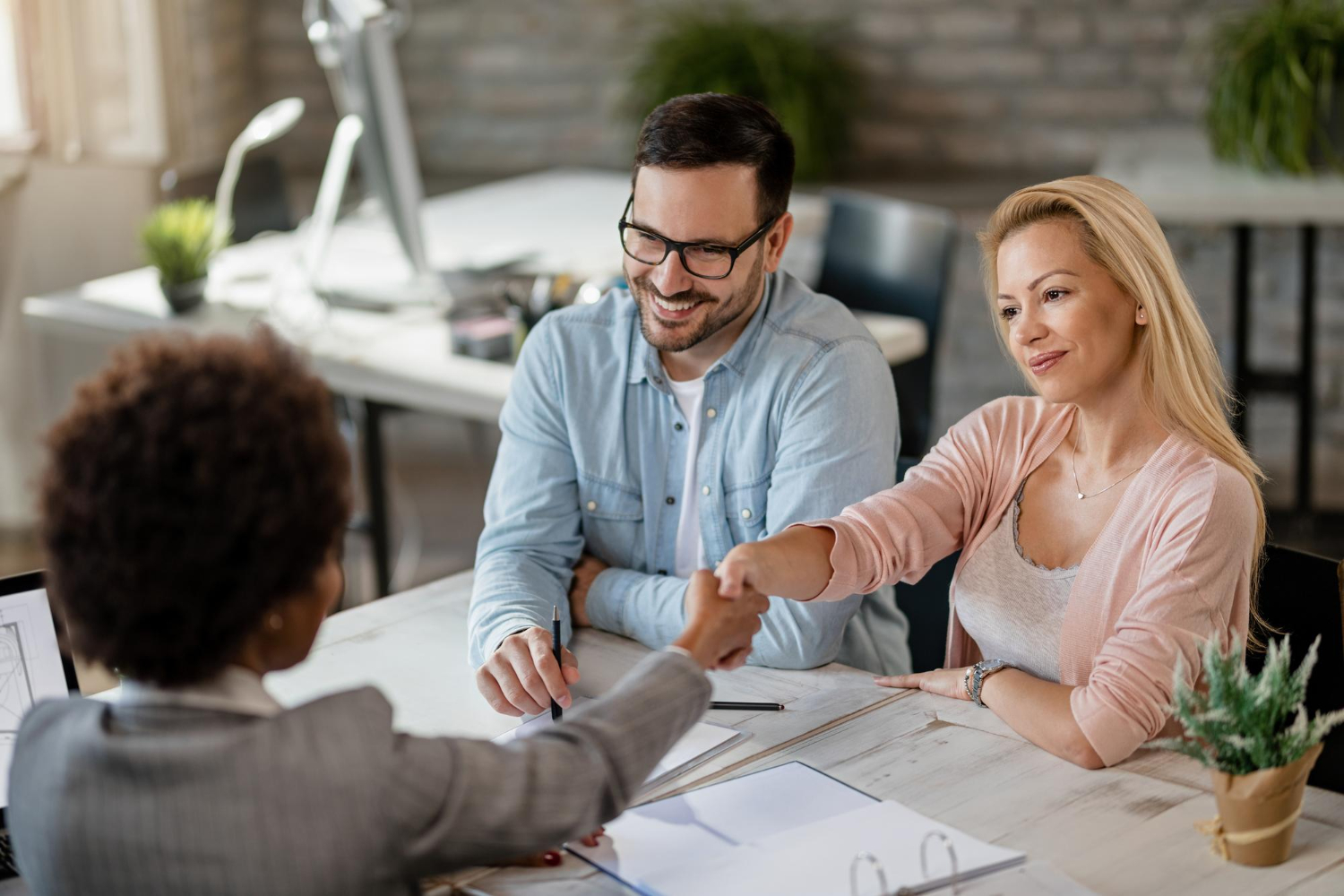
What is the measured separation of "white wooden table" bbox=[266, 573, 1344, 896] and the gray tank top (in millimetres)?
111

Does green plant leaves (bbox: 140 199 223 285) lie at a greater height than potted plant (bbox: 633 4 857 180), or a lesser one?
lesser

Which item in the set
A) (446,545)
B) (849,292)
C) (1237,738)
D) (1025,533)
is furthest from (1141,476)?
(446,545)

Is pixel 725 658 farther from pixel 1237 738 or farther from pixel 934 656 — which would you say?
pixel 934 656

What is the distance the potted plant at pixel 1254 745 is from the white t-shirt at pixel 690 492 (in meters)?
0.75

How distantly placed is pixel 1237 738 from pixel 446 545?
315cm

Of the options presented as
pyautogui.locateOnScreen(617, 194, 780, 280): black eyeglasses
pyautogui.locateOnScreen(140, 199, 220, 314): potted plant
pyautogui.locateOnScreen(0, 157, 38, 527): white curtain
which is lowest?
pyautogui.locateOnScreen(0, 157, 38, 527): white curtain

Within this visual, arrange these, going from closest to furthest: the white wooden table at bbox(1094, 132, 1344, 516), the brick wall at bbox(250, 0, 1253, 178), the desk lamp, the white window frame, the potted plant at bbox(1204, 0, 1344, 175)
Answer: the desk lamp, the white wooden table at bbox(1094, 132, 1344, 516), the potted plant at bbox(1204, 0, 1344, 175), the white window frame, the brick wall at bbox(250, 0, 1253, 178)

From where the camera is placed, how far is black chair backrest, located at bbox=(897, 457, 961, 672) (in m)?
1.93

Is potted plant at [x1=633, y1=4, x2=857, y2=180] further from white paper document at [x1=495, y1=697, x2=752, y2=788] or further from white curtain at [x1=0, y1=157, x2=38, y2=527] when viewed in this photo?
white paper document at [x1=495, y1=697, x2=752, y2=788]

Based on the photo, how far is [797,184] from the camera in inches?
181

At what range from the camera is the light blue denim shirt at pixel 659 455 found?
175cm

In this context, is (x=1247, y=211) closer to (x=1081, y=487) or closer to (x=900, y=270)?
(x=900, y=270)

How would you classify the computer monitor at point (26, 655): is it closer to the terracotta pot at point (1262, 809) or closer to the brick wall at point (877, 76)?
the terracotta pot at point (1262, 809)

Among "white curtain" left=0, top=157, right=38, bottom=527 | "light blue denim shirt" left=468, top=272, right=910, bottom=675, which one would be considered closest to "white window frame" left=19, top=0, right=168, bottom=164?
"white curtain" left=0, top=157, right=38, bottom=527
